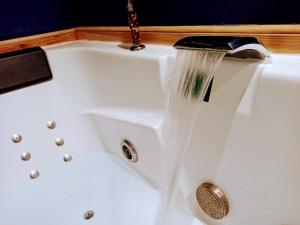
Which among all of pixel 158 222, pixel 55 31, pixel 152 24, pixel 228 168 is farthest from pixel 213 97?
pixel 55 31

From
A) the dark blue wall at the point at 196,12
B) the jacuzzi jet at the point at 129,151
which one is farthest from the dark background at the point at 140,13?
the jacuzzi jet at the point at 129,151

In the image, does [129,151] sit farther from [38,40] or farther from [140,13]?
[38,40]

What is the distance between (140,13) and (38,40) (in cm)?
42

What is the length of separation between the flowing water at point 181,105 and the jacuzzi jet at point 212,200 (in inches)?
3.1

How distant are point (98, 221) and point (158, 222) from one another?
0.17 metres

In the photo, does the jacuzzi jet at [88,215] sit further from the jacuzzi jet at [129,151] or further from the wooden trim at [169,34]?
the wooden trim at [169,34]

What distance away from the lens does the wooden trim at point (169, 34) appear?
0.64 meters

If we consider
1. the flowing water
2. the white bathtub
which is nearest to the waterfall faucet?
the white bathtub

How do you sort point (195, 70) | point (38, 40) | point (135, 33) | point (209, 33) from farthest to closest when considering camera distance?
point (38, 40) → point (135, 33) → point (209, 33) → point (195, 70)

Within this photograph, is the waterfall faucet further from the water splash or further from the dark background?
the water splash

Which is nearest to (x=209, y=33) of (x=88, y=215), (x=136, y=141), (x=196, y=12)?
(x=196, y=12)

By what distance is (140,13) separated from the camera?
1.01 meters

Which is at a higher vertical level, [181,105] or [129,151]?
[181,105]

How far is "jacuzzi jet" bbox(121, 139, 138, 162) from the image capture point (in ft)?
2.96
